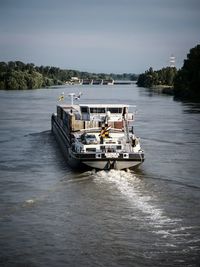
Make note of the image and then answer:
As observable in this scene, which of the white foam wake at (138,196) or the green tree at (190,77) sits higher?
the green tree at (190,77)

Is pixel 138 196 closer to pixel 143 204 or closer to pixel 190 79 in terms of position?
pixel 143 204

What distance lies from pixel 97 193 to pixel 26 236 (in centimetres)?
610

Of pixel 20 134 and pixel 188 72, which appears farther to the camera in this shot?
pixel 188 72

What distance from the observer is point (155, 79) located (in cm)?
17262

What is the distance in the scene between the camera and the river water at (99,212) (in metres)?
16.2

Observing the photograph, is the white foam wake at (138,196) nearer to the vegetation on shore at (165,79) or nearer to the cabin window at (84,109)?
the cabin window at (84,109)

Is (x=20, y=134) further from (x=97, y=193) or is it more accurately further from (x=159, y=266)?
(x=159, y=266)

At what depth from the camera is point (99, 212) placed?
20578 mm

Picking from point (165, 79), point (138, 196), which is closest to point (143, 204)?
point (138, 196)

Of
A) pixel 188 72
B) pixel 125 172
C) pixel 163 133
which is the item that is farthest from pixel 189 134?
pixel 188 72

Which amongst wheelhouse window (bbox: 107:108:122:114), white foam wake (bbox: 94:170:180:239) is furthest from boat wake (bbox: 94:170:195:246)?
wheelhouse window (bbox: 107:108:122:114)

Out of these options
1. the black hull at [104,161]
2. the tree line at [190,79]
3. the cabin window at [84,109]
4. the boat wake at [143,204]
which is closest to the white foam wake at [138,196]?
the boat wake at [143,204]

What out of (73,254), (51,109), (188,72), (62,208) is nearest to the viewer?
(73,254)

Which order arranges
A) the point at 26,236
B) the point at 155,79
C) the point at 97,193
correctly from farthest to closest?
1. the point at 155,79
2. the point at 97,193
3. the point at 26,236
